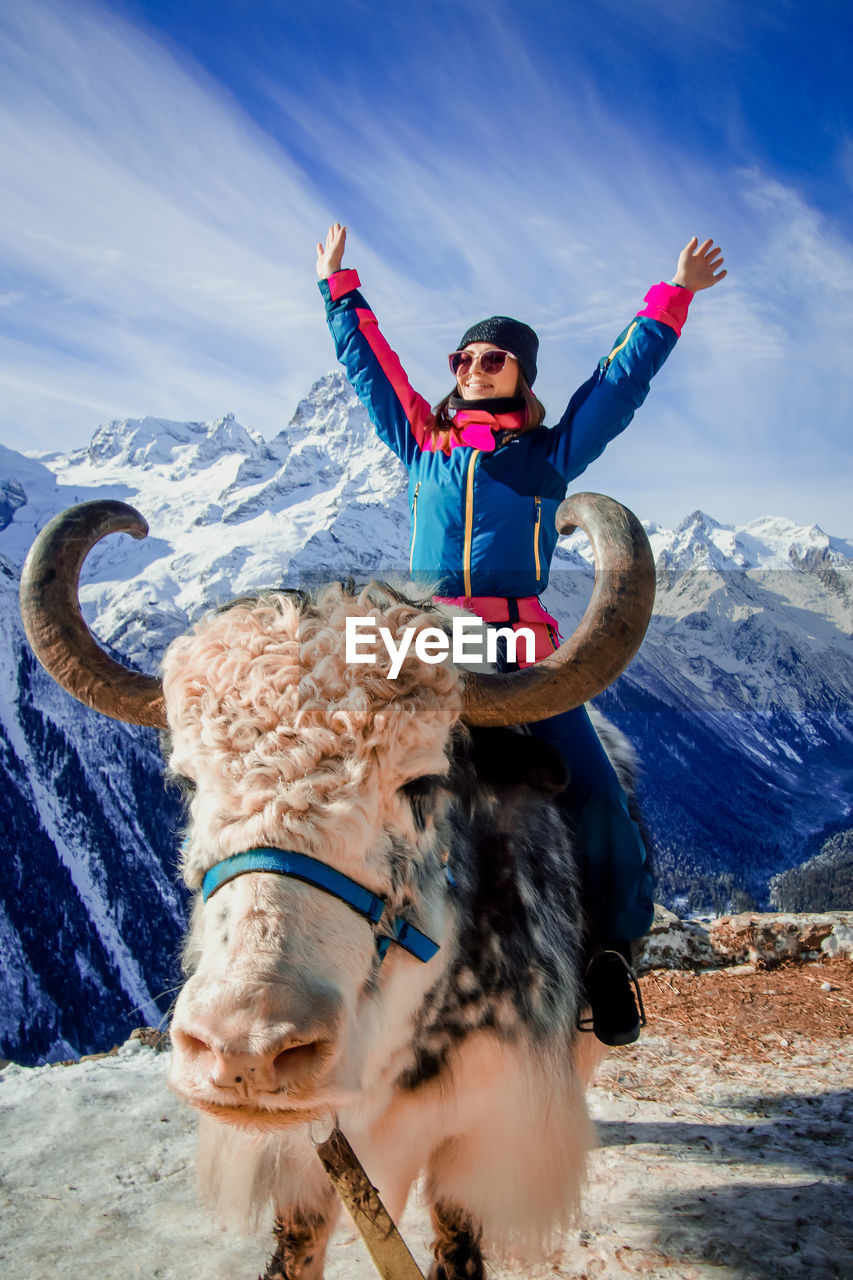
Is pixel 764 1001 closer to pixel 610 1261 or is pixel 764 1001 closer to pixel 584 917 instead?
pixel 610 1261

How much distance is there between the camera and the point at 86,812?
128m

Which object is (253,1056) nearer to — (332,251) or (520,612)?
(520,612)

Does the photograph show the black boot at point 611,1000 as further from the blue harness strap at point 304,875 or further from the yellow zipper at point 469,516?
the yellow zipper at point 469,516

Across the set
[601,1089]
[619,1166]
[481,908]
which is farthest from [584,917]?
[601,1089]

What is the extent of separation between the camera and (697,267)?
130 inches

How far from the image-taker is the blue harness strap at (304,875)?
1.82m

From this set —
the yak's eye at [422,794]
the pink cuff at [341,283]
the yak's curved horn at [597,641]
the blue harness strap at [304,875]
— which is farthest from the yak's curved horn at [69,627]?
the pink cuff at [341,283]

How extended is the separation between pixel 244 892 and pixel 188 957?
3.00ft

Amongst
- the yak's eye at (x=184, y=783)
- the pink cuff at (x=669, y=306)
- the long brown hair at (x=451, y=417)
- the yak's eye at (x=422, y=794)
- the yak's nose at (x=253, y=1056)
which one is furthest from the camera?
the long brown hair at (x=451, y=417)

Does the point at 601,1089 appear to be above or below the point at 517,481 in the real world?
below

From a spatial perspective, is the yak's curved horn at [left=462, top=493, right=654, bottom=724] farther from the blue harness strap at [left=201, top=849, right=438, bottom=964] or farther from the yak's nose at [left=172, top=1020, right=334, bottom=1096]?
the yak's nose at [left=172, top=1020, right=334, bottom=1096]

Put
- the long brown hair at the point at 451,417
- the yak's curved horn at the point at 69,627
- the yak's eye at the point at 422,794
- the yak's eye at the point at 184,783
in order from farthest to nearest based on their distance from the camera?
1. the long brown hair at the point at 451,417
2. the yak's curved horn at the point at 69,627
3. the yak's eye at the point at 184,783
4. the yak's eye at the point at 422,794

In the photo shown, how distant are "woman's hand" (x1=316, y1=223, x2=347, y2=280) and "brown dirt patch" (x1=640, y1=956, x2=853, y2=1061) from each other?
5539 millimetres

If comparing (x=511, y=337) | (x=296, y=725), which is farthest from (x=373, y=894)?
(x=511, y=337)
